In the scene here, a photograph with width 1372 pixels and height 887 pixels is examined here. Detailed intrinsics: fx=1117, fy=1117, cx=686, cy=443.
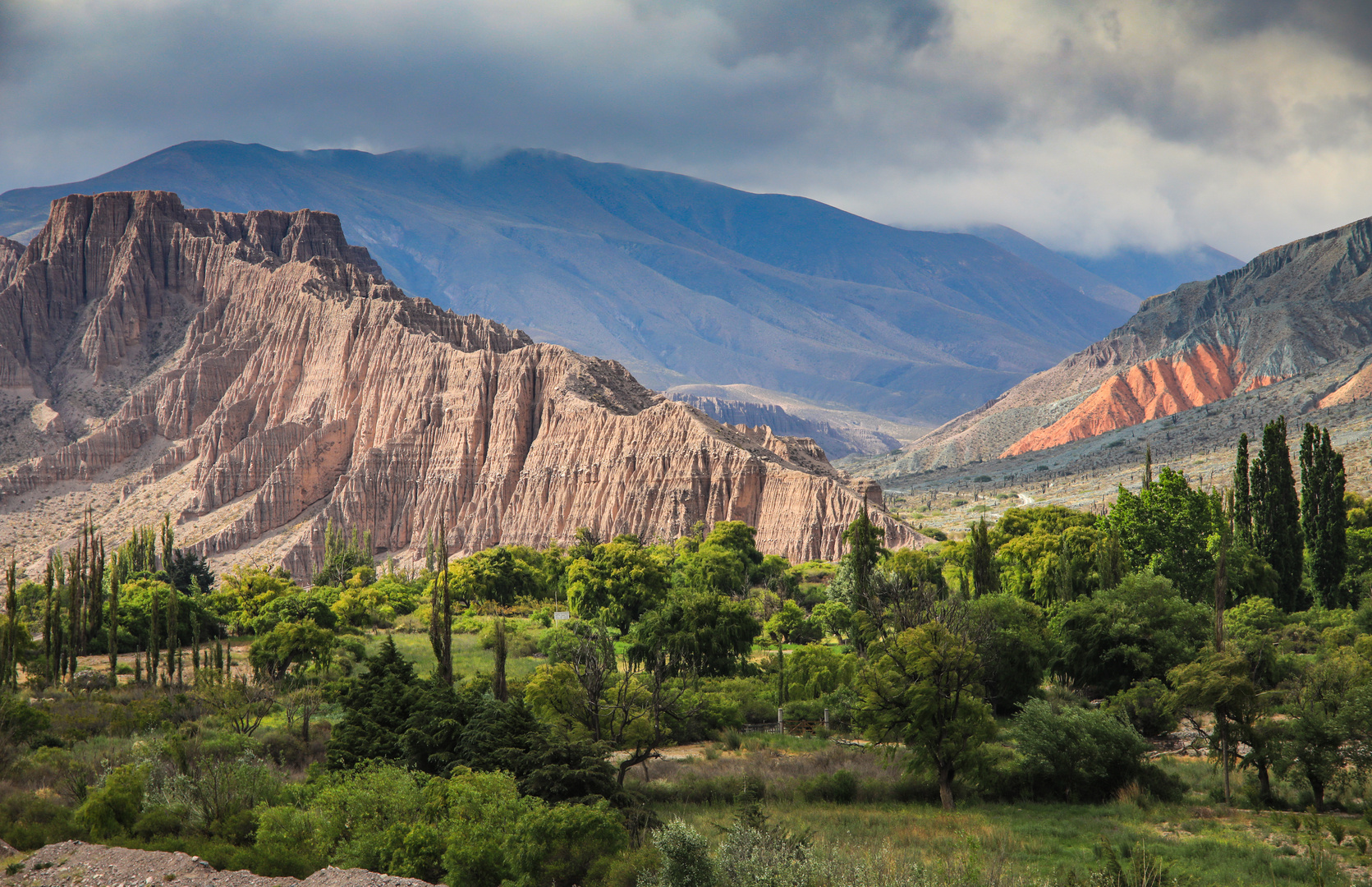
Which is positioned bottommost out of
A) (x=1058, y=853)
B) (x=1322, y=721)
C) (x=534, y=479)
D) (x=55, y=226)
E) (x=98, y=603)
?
(x=1058, y=853)

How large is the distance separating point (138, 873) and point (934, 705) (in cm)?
2232

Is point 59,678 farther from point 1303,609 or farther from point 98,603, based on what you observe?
point 1303,609

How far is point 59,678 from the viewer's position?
5584 cm

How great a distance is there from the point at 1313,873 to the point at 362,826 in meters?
22.4

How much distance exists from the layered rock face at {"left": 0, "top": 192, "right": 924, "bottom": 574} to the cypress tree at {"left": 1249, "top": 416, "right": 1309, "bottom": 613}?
36503mm

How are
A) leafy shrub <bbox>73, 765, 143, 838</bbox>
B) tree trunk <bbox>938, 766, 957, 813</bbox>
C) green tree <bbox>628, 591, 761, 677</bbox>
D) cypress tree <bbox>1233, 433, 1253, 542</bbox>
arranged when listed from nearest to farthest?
leafy shrub <bbox>73, 765, 143, 838</bbox> → tree trunk <bbox>938, 766, 957, 813</bbox> → green tree <bbox>628, 591, 761, 677</bbox> → cypress tree <bbox>1233, 433, 1253, 542</bbox>

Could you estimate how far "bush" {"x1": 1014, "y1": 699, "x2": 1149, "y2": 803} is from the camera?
1368 inches

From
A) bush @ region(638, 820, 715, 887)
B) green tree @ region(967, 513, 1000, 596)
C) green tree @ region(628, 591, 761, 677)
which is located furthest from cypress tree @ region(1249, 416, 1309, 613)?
bush @ region(638, 820, 715, 887)

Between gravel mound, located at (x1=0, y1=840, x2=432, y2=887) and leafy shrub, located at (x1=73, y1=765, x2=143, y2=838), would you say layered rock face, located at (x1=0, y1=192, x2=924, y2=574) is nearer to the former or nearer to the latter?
leafy shrub, located at (x1=73, y1=765, x2=143, y2=838)

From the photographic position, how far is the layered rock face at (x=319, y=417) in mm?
112250

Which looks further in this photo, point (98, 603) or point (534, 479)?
point (534, 479)

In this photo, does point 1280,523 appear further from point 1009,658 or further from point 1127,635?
point 1009,658

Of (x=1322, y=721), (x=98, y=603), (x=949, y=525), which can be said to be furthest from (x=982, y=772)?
(x=949, y=525)

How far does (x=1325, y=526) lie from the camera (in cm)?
6356
